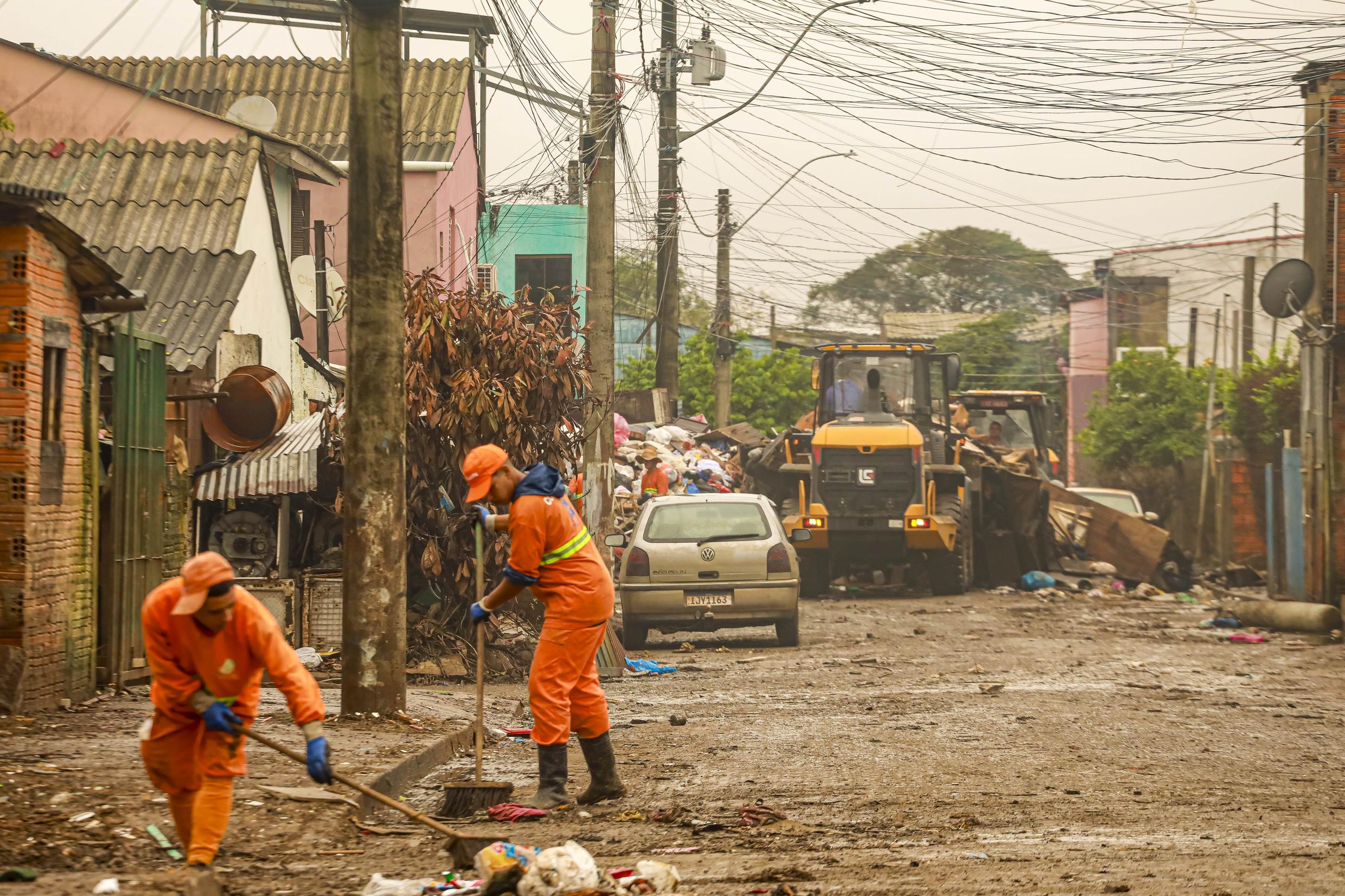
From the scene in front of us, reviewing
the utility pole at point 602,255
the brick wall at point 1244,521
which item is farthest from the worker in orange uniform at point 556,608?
the brick wall at point 1244,521

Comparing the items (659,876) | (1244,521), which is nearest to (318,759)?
(659,876)

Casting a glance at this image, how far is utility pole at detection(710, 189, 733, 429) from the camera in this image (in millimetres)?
32938

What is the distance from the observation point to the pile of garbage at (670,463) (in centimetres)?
2658

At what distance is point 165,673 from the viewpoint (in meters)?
5.32

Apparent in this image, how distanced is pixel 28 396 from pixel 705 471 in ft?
66.3

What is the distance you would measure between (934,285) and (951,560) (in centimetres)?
5497

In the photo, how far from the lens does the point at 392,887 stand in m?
5.41

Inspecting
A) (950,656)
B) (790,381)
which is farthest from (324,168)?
(790,381)

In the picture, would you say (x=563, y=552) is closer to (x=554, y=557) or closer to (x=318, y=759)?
(x=554, y=557)

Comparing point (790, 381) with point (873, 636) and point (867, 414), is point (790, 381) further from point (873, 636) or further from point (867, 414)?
point (873, 636)

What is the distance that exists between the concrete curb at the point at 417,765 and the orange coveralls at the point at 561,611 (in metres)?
0.81

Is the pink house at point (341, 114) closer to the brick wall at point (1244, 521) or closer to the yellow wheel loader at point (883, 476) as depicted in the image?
the yellow wheel loader at point (883, 476)

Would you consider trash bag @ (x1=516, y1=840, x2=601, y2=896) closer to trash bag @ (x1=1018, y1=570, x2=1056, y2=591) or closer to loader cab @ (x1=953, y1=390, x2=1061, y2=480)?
trash bag @ (x1=1018, y1=570, x2=1056, y2=591)

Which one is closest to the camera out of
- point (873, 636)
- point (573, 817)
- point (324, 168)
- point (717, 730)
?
point (573, 817)
